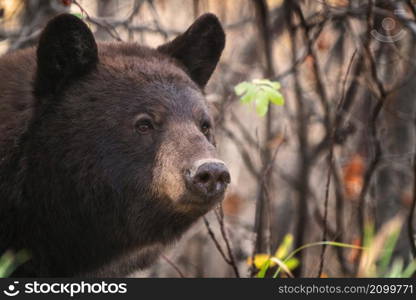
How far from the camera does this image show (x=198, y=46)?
177 inches

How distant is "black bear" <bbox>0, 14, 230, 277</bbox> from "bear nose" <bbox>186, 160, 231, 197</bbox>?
49 millimetres

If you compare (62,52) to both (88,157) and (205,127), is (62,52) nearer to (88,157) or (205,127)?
(88,157)

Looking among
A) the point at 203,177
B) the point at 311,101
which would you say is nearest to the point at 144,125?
the point at 203,177

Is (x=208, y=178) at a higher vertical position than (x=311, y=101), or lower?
higher

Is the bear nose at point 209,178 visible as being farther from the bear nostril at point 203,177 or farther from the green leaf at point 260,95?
the green leaf at point 260,95

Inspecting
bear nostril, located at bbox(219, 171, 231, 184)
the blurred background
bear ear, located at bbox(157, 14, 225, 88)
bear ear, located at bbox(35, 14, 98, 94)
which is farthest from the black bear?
the blurred background

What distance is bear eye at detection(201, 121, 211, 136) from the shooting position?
404 centimetres

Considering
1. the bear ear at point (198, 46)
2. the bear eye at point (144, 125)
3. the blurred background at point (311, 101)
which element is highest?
the bear ear at point (198, 46)

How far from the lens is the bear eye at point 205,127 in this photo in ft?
13.2

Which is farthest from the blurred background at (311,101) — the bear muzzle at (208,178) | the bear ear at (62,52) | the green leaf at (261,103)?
the bear muzzle at (208,178)

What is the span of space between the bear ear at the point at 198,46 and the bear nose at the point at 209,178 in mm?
1166

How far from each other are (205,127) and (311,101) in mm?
4067

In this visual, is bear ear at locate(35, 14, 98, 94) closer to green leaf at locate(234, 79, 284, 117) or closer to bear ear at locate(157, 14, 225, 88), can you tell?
bear ear at locate(157, 14, 225, 88)

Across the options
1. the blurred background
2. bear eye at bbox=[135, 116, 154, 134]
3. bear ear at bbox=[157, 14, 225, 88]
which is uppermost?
bear ear at bbox=[157, 14, 225, 88]
